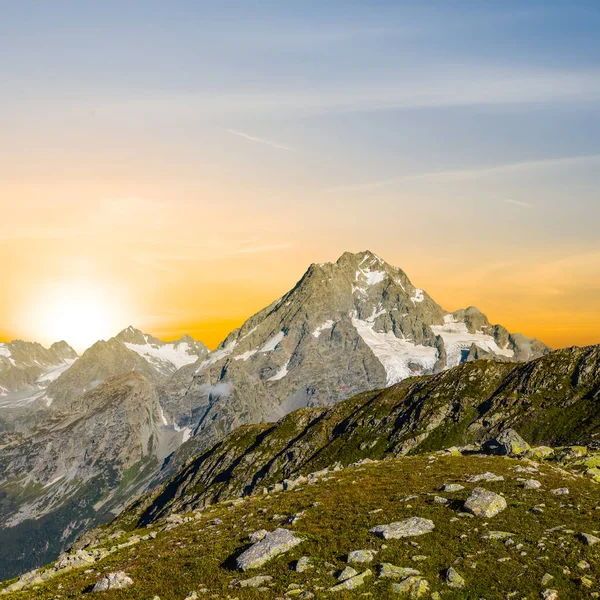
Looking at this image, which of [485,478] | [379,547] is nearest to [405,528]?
[379,547]

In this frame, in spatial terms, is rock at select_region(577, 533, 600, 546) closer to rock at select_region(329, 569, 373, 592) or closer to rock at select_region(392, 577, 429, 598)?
rock at select_region(392, 577, 429, 598)

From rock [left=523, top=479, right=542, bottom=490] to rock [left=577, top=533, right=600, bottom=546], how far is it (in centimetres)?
1215

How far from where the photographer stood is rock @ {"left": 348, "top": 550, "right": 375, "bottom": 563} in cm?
2847

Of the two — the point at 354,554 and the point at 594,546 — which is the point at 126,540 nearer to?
the point at 354,554

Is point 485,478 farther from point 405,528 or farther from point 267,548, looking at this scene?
point 267,548

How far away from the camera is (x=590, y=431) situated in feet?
456

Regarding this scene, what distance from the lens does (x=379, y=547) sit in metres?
30.1

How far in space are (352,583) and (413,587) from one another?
2.98 meters

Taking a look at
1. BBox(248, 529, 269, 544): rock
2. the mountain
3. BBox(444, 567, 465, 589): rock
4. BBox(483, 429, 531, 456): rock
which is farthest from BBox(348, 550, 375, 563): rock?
BBox(483, 429, 531, 456): rock

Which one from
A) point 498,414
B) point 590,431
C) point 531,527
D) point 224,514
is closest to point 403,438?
point 498,414

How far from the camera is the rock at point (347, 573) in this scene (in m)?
26.5

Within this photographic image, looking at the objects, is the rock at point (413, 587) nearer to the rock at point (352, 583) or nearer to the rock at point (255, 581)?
Answer: the rock at point (352, 583)

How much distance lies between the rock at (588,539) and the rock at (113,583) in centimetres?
2565

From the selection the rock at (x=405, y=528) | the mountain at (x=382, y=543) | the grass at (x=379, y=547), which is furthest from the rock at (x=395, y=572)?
the rock at (x=405, y=528)
